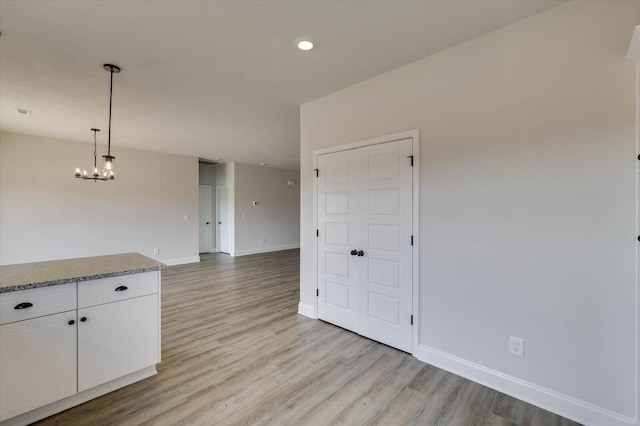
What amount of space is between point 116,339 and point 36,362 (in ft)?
1.38

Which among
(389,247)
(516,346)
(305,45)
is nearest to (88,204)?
(305,45)

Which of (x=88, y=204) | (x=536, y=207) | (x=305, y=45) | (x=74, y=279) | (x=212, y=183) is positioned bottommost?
(x=74, y=279)

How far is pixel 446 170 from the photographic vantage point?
2.38 metres

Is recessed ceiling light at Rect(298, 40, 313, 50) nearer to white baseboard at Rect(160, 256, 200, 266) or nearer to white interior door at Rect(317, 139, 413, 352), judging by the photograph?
white interior door at Rect(317, 139, 413, 352)

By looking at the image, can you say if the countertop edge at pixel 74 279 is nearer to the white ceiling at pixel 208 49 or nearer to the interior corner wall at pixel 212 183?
the white ceiling at pixel 208 49

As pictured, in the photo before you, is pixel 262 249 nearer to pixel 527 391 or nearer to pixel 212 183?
pixel 212 183

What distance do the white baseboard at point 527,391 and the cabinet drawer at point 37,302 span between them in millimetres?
2825

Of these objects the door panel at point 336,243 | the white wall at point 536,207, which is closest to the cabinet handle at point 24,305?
the door panel at point 336,243

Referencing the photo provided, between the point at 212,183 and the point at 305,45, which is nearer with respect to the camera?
the point at 305,45

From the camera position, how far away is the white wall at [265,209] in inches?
320

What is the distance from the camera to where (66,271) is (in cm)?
203

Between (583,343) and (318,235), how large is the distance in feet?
8.08

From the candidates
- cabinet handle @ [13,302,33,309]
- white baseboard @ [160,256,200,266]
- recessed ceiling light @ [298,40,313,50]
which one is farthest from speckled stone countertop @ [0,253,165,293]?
white baseboard @ [160,256,200,266]

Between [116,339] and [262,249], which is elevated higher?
[116,339]
